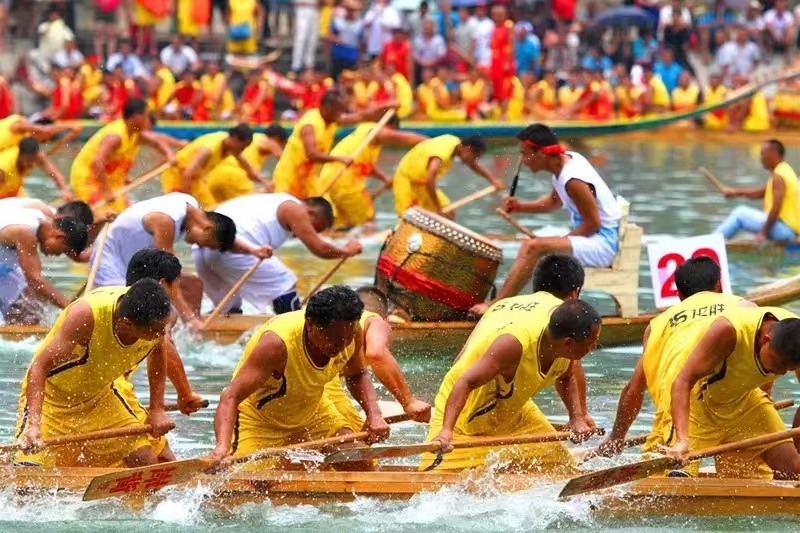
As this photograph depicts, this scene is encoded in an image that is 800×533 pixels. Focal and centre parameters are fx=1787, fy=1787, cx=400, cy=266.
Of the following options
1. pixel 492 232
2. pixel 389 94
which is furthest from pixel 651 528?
pixel 389 94

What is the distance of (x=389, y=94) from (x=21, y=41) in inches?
263

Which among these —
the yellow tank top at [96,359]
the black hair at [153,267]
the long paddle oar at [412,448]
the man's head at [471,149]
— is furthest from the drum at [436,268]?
the yellow tank top at [96,359]

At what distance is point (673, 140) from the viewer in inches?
1039

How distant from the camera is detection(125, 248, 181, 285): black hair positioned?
26.4 feet

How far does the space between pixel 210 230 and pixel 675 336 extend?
3.99 meters

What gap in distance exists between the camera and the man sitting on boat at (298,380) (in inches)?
279

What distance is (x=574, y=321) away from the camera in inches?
277

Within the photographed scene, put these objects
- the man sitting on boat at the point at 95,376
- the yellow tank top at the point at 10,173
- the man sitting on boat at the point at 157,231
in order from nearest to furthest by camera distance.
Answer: the man sitting on boat at the point at 95,376
the man sitting on boat at the point at 157,231
the yellow tank top at the point at 10,173

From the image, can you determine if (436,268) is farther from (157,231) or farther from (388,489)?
Result: (388,489)

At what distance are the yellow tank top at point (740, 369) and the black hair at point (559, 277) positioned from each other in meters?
0.80

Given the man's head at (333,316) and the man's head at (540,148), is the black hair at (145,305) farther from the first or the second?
the man's head at (540,148)

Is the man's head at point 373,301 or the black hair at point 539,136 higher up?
the black hair at point 539,136

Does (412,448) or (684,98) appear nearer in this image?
(412,448)

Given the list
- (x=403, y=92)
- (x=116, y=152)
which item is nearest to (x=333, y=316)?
(x=116, y=152)
